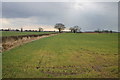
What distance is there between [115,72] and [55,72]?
131 inches

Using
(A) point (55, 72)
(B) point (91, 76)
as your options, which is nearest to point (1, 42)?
(A) point (55, 72)

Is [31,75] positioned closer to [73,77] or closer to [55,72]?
[55,72]

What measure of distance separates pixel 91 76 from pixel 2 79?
4301mm

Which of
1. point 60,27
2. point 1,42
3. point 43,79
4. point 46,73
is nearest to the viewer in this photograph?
point 43,79

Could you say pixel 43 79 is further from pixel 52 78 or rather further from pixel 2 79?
pixel 2 79

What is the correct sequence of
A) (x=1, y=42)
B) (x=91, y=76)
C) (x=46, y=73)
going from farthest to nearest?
1. (x=1, y=42)
2. (x=46, y=73)
3. (x=91, y=76)

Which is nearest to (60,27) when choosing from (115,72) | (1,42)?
(1,42)

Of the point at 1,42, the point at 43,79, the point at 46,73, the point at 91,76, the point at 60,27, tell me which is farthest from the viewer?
the point at 60,27

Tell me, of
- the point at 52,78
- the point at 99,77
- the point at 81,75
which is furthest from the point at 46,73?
the point at 99,77

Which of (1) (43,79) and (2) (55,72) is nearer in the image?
(1) (43,79)

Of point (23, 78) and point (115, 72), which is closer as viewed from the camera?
point (23, 78)

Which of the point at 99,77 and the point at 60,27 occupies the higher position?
the point at 60,27

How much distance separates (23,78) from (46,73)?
163 centimetres

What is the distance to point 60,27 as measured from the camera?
189m
